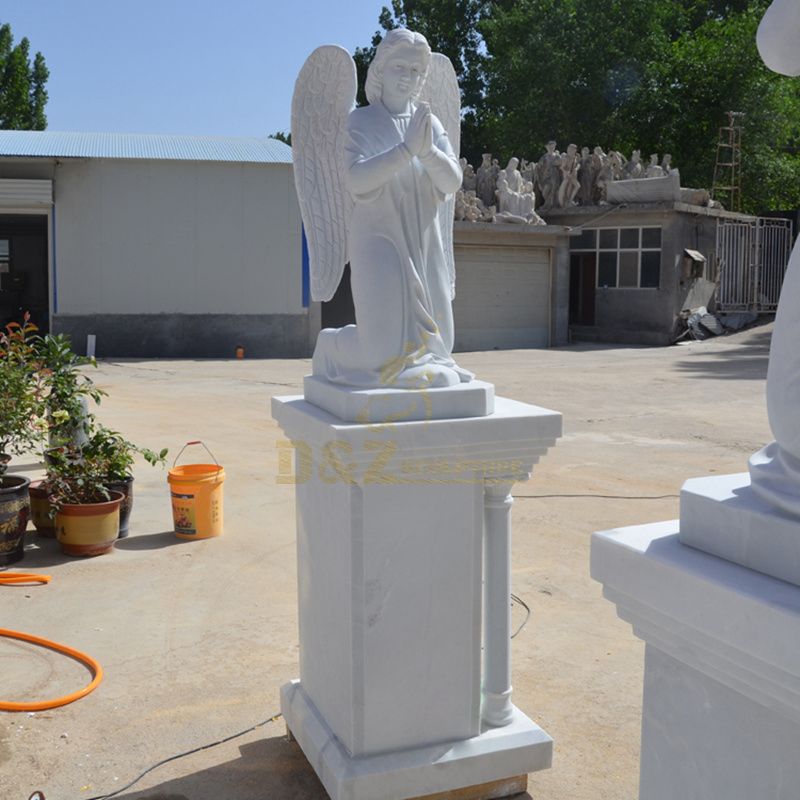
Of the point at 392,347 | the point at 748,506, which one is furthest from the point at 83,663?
the point at 748,506

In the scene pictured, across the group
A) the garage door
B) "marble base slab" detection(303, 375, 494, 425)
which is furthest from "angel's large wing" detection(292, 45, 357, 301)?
the garage door

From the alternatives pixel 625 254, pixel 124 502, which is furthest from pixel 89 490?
pixel 625 254

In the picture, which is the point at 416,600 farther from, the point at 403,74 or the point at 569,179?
the point at 569,179

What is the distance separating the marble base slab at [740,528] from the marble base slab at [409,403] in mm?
1381

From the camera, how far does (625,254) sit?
2217 centimetres

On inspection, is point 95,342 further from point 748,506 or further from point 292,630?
point 748,506

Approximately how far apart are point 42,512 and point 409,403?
12.6ft

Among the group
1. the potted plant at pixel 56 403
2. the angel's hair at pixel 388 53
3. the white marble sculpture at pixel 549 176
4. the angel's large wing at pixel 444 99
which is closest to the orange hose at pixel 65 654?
the potted plant at pixel 56 403

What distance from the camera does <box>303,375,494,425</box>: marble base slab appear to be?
298cm

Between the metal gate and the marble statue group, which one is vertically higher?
the marble statue group

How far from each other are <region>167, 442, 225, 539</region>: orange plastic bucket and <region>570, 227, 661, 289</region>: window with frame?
1729cm

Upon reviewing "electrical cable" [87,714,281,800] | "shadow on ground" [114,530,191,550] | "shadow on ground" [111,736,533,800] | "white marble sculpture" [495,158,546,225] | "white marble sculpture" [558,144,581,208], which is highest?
"white marble sculpture" [558,144,581,208]

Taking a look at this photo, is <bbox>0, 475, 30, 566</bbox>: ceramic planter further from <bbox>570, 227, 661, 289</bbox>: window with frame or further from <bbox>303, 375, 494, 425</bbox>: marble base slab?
<bbox>570, 227, 661, 289</bbox>: window with frame

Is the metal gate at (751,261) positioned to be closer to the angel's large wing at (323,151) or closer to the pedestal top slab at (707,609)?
the angel's large wing at (323,151)
